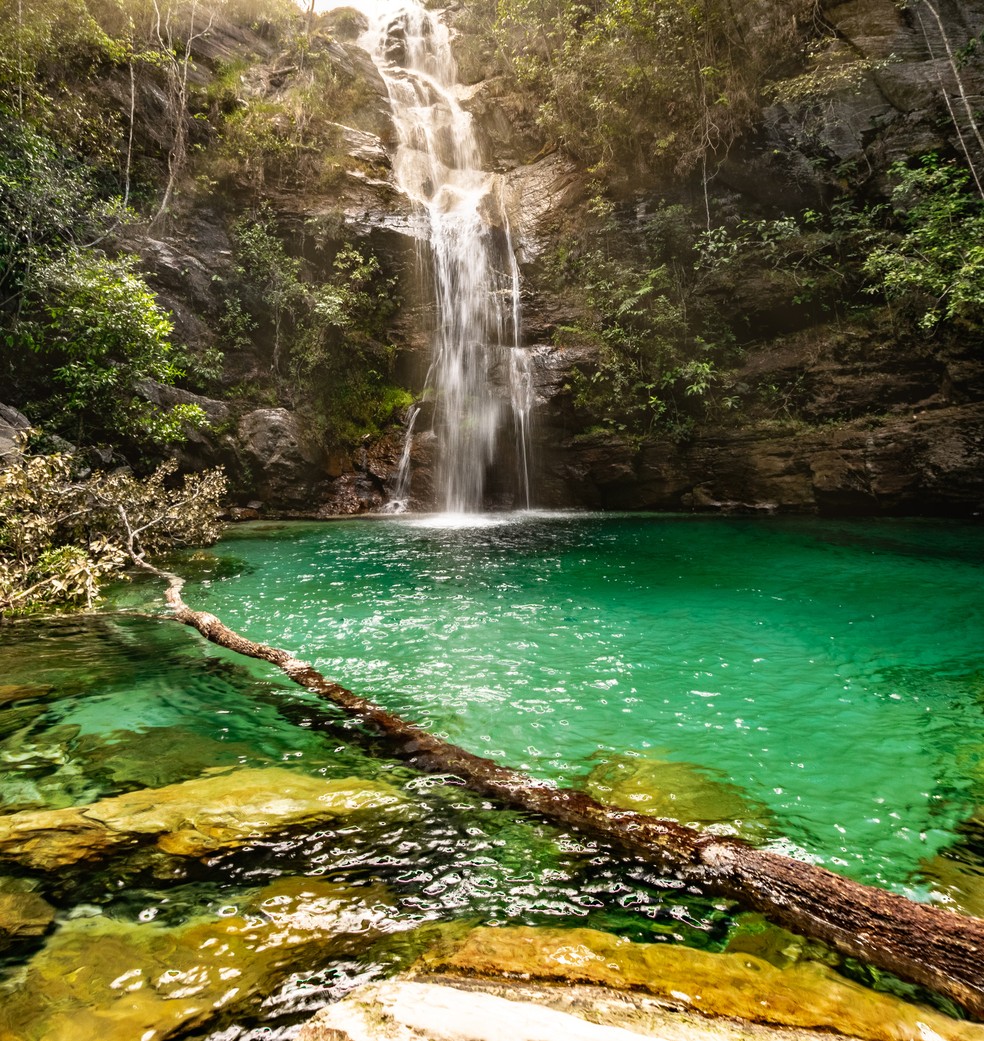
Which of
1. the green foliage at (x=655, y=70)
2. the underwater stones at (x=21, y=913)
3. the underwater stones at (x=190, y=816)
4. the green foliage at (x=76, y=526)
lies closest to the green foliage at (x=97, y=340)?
the green foliage at (x=76, y=526)

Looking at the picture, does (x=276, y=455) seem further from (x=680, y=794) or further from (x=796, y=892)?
(x=796, y=892)

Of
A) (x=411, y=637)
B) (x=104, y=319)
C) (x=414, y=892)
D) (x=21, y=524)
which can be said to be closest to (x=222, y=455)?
(x=104, y=319)

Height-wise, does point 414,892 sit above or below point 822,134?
below

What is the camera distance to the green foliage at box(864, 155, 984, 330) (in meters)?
10.5

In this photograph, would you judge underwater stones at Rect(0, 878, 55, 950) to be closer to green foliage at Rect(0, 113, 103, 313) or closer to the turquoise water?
the turquoise water

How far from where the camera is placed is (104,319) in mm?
9977

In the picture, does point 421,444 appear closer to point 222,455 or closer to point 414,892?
point 222,455

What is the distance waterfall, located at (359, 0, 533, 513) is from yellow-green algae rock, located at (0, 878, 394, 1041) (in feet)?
48.3

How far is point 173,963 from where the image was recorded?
1.66m

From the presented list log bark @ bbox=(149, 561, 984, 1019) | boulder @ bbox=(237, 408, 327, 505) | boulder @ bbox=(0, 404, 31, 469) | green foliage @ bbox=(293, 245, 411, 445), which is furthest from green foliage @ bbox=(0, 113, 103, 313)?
log bark @ bbox=(149, 561, 984, 1019)

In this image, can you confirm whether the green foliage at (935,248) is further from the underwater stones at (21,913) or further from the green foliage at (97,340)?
the green foliage at (97,340)

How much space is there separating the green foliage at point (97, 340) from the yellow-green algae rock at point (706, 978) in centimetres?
1192

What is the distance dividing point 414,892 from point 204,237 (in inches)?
781

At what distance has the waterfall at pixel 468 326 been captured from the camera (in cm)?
1652
